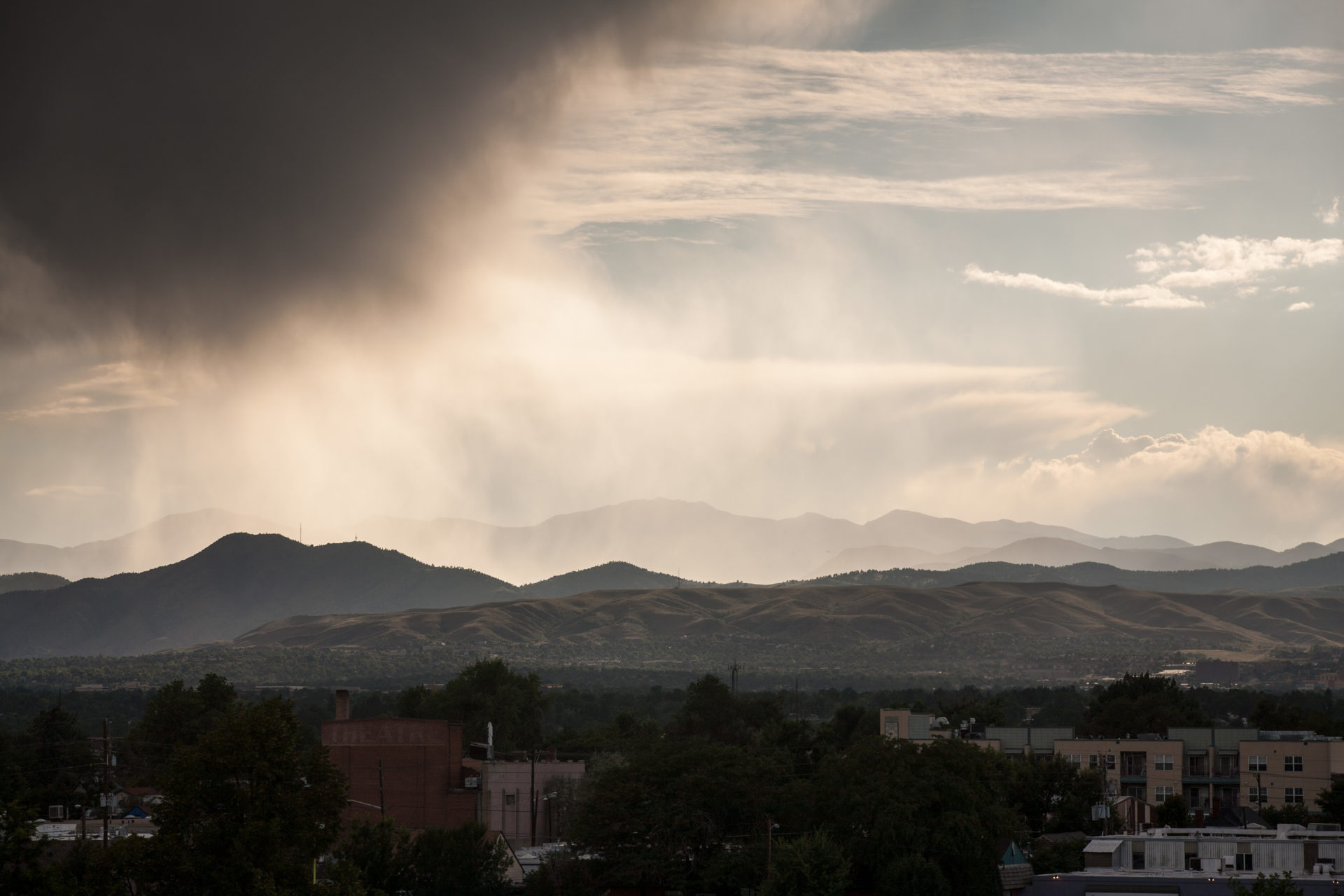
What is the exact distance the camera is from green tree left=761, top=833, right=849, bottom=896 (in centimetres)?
6775

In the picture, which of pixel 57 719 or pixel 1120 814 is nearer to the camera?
pixel 1120 814

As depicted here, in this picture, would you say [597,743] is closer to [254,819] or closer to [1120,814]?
[1120,814]

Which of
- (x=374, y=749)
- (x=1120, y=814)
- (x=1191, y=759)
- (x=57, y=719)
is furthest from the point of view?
(x=57, y=719)

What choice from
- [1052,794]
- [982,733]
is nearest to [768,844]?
[1052,794]

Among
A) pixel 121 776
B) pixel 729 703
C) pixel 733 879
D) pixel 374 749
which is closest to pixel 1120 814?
pixel 733 879

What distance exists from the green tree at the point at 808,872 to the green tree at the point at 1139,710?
260 feet

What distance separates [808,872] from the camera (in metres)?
67.9

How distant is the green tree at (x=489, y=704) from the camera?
154 metres

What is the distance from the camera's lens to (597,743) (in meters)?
141

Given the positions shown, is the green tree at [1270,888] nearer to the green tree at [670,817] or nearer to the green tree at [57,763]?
the green tree at [670,817]

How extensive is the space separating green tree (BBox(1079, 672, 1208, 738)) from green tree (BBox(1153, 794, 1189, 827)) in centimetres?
3551

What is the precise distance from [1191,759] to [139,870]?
309 feet

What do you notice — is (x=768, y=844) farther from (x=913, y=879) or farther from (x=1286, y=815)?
(x=1286, y=815)

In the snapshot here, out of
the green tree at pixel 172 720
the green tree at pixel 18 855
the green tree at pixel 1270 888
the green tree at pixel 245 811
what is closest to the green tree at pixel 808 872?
the green tree at pixel 1270 888
